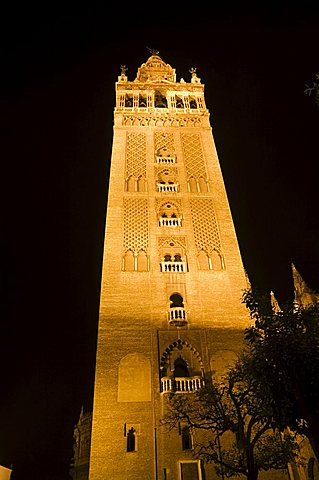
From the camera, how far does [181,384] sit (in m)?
15.3

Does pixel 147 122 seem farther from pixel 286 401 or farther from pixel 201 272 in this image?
pixel 286 401

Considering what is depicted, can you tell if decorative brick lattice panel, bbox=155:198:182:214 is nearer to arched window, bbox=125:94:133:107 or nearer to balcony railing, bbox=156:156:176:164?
balcony railing, bbox=156:156:176:164

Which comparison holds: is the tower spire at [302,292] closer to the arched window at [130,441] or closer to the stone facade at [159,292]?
the stone facade at [159,292]

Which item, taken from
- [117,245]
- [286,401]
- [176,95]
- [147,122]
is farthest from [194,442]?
→ [176,95]

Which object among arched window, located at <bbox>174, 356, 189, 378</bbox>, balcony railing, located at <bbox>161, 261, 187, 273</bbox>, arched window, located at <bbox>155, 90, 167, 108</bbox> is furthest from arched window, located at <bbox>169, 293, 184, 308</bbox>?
arched window, located at <bbox>155, 90, 167, 108</bbox>

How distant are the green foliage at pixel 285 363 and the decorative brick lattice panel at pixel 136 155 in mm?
14300

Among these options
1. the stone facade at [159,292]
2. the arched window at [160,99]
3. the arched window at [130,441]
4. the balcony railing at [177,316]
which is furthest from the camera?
the arched window at [160,99]

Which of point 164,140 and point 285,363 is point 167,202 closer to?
point 164,140

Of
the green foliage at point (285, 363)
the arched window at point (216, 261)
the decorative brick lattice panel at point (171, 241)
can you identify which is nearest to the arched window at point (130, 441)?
the green foliage at point (285, 363)

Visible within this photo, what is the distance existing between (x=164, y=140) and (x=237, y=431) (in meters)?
18.4

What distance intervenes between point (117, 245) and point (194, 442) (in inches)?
348

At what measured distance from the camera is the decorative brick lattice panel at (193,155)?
23516mm

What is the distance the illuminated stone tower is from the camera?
1418 centimetres

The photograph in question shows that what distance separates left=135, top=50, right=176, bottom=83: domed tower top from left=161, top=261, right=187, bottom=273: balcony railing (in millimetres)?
16914
